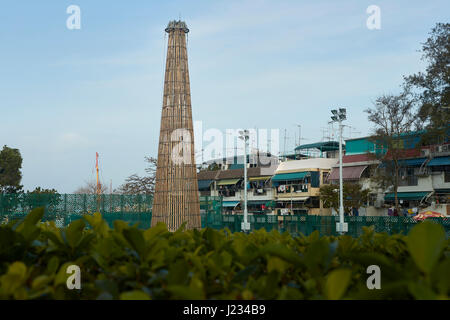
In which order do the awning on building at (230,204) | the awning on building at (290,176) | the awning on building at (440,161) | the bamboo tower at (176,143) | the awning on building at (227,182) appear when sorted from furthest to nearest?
the awning on building at (227,182) → the awning on building at (230,204) → the awning on building at (290,176) → the awning on building at (440,161) → the bamboo tower at (176,143)

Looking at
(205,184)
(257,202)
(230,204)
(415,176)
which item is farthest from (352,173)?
(205,184)

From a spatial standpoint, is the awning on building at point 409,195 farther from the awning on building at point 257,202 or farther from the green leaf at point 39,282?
the green leaf at point 39,282

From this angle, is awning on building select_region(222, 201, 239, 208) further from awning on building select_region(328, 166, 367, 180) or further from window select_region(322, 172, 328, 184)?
awning on building select_region(328, 166, 367, 180)

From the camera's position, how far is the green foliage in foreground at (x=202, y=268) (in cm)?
132

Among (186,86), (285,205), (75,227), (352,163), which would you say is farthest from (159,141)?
(285,205)

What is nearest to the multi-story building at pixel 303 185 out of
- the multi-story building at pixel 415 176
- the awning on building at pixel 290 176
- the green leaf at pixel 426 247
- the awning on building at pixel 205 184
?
the awning on building at pixel 290 176

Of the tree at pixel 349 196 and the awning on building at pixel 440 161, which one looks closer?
the awning on building at pixel 440 161

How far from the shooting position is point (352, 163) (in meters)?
41.6

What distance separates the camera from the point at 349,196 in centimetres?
3825

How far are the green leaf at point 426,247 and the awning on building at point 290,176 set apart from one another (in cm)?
4387

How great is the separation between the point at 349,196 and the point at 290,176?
29.5ft

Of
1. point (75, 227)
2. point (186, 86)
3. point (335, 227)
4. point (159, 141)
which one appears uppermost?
point (186, 86)
